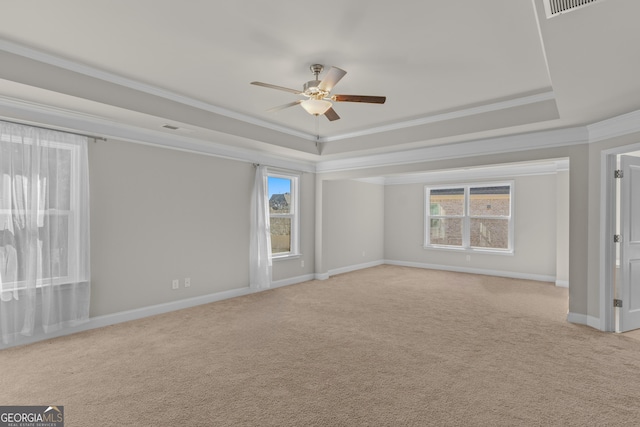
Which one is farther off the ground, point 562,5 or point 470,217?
point 562,5

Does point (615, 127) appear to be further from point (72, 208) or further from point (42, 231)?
point (42, 231)

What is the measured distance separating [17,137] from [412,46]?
378cm

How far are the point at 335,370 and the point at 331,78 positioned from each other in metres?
2.40

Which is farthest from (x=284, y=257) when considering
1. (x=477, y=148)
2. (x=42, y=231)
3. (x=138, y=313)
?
(x=477, y=148)

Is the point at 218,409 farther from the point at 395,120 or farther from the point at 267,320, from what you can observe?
the point at 395,120

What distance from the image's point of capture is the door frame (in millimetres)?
3752

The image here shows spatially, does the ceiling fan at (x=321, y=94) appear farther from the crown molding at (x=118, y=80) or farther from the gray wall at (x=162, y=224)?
the gray wall at (x=162, y=224)

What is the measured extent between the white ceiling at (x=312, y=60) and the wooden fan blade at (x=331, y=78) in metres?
0.29

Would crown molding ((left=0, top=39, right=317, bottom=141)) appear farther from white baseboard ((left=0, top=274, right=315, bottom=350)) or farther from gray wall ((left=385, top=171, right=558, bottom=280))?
gray wall ((left=385, top=171, right=558, bottom=280))

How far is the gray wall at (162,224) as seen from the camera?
12.7 feet

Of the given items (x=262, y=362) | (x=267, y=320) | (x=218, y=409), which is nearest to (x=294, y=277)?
(x=267, y=320)

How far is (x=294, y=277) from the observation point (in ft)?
20.8

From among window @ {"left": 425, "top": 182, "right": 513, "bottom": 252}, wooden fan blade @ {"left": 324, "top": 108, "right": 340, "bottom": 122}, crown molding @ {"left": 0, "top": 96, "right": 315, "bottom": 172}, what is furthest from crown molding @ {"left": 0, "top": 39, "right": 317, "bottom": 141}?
window @ {"left": 425, "top": 182, "right": 513, "bottom": 252}

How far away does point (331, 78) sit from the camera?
2.55 m
